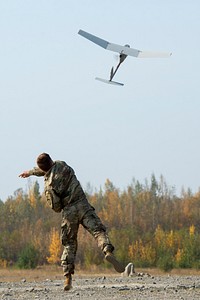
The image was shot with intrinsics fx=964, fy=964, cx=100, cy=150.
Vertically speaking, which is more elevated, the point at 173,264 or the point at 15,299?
the point at 173,264

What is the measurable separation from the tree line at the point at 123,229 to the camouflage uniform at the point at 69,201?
95.5ft

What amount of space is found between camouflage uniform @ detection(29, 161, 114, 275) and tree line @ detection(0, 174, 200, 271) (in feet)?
95.5

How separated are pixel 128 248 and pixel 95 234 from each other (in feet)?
147

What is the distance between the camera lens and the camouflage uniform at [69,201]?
13.0 metres

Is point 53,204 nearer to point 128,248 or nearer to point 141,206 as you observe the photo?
point 128,248

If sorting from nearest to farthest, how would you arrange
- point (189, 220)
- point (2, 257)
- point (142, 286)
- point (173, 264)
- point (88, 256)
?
point (142, 286) → point (173, 264) → point (88, 256) → point (2, 257) → point (189, 220)

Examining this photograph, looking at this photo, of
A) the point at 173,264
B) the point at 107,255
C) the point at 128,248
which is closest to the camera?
the point at 107,255

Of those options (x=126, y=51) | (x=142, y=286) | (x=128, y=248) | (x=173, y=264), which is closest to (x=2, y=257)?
(x=128, y=248)

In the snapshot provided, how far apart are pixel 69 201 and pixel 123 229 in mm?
57673

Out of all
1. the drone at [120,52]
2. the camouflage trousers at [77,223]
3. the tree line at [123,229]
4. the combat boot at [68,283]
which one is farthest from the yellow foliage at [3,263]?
the camouflage trousers at [77,223]

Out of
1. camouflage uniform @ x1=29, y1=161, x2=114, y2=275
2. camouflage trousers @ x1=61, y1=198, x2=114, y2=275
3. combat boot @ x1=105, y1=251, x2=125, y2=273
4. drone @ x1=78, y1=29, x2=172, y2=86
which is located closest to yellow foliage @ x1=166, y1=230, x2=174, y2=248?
drone @ x1=78, y1=29, x2=172, y2=86

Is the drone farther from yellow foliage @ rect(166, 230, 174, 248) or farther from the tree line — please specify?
yellow foliage @ rect(166, 230, 174, 248)

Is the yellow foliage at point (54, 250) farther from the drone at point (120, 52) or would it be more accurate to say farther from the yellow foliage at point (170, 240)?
the drone at point (120, 52)

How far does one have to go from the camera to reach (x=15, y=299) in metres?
12.6
